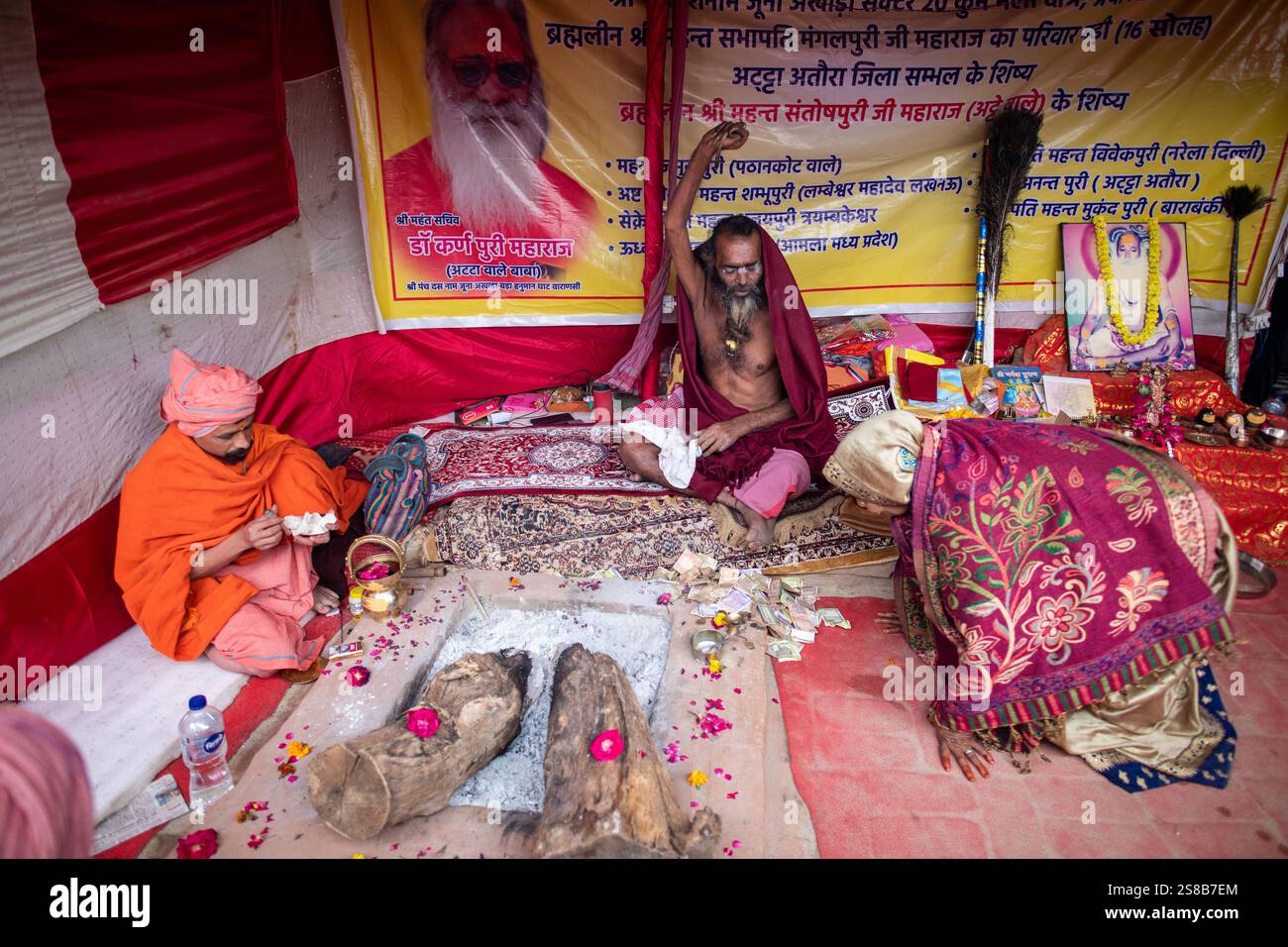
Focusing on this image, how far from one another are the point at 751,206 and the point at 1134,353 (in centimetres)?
296

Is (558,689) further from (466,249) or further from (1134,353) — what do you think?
(1134,353)

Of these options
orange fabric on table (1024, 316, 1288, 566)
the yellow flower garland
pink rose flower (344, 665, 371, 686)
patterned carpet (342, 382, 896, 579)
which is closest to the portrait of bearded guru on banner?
patterned carpet (342, 382, 896, 579)

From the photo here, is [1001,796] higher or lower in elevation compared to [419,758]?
lower

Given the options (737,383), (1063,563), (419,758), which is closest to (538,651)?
(419,758)

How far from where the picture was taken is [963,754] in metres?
2.86

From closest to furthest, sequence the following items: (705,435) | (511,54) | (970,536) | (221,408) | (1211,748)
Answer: (970,536) < (1211,748) < (221,408) < (705,435) < (511,54)

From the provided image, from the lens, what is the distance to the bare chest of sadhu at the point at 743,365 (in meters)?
4.58

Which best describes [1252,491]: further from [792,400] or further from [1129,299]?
[792,400]

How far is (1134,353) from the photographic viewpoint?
17.7 ft

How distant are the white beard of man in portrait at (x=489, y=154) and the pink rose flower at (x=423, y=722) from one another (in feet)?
12.0

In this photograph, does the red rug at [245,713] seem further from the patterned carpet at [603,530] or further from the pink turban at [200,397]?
the pink turban at [200,397]

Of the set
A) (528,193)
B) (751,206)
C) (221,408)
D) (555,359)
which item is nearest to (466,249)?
(528,193)

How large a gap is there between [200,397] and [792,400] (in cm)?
301

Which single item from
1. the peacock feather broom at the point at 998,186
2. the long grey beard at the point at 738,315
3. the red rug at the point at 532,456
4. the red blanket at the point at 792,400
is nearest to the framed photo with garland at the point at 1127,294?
the peacock feather broom at the point at 998,186
